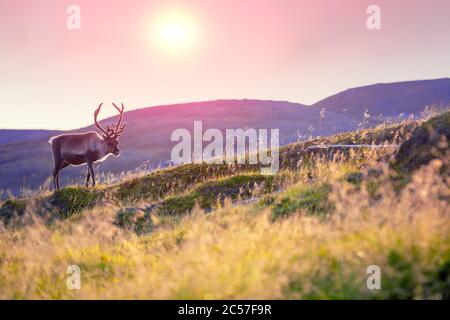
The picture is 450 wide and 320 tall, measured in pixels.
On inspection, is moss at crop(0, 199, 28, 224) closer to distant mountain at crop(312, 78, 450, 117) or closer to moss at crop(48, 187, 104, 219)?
moss at crop(48, 187, 104, 219)

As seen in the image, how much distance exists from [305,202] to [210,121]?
3820 inches

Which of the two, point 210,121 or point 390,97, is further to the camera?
point 390,97

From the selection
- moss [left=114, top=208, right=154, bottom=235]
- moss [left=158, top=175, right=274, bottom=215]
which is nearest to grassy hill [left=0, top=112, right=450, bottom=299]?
moss [left=114, top=208, right=154, bottom=235]

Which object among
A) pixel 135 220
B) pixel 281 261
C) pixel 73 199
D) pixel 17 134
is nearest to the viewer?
pixel 281 261

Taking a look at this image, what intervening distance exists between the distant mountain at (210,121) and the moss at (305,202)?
62.0 metres

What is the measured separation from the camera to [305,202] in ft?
29.4

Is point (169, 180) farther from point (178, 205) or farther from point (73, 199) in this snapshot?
point (178, 205)

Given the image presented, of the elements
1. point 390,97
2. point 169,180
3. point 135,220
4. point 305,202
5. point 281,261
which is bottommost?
point 281,261

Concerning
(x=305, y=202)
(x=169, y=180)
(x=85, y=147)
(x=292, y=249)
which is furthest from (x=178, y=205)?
(x=85, y=147)

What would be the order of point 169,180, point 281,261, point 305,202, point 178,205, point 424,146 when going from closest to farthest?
point 281,261, point 305,202, point 424,146, point 178,205, point 169,180

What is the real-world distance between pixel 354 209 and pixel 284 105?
12017 cm

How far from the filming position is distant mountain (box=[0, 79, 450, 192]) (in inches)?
3307

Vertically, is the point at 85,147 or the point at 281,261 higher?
the point at 85,147

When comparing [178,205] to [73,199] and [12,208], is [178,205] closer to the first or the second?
[73,199]
